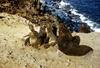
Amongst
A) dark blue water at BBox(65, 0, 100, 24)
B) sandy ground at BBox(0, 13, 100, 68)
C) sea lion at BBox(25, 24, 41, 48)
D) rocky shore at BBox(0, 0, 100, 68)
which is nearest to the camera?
sandy ground at BBox(0, 13, 100, 68)

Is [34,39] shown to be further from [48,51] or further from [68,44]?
[68,44]

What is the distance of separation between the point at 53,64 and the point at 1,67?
3163 mm

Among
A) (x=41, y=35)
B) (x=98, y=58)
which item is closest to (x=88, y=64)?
(x=98, y=58)

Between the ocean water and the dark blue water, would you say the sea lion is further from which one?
the dark blue water

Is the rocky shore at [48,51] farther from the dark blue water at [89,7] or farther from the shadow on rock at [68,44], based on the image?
the dark blue water at [89,7]

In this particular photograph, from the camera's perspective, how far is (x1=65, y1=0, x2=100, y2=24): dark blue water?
40.5 meters

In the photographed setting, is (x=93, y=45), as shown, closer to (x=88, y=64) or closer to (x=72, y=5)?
(x=88, y=64)

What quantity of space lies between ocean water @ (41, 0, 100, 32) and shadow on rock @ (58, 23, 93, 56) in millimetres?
15043

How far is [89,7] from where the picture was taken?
4397 cm

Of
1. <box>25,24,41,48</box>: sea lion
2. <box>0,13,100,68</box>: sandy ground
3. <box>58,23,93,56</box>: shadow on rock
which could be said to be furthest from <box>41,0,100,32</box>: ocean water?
<box>25,24,41,48</box>: sea lion

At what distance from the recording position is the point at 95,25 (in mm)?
37156

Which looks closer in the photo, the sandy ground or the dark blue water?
the sandy ground

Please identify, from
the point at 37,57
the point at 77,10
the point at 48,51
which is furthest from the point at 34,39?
the point at 77,10

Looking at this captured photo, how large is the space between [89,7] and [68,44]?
956 inches
